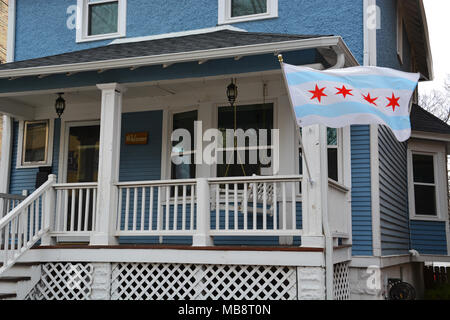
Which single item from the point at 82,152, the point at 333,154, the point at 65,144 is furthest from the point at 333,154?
the point at 65,144

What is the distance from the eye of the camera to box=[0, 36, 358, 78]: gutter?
6875mm

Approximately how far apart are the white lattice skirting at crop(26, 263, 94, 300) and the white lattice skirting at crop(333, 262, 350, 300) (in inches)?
134

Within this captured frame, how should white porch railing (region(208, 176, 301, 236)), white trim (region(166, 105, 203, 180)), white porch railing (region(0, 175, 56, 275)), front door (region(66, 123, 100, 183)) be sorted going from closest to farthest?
white porch railing (region(208, 176, 301, 236)) < white porch railing (region(0, 175, 56, 275)) < white trim (region(166, 105, 203, 180)) < front door (region(66, 123, 100, 183))

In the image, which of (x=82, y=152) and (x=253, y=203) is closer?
(x=253, y=203)

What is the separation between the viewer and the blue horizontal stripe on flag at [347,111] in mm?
5914

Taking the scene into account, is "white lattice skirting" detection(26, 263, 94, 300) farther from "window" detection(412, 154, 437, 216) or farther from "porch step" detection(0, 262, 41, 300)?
"window" detection(412, 154, 437, 216)

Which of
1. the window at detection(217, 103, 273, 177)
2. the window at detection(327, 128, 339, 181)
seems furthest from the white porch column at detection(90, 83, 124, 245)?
the window at detection(327, 128, 339, 181)

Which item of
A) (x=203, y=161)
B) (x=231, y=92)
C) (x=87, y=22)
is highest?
(x=87, y=22)

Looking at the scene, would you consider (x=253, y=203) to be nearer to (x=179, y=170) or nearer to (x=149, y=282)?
(x=149, y=282)

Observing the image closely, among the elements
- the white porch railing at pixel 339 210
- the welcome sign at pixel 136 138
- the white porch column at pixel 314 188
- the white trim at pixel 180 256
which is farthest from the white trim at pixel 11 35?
the white porch railing at pixel 339 210

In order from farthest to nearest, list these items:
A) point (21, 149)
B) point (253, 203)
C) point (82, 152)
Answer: point (21, 149), point (82, 152), point (253, 203)

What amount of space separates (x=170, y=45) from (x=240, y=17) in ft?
5.36

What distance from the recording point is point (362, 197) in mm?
8555
